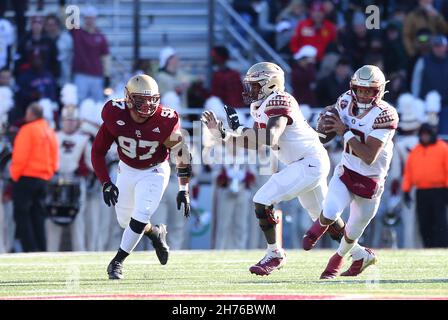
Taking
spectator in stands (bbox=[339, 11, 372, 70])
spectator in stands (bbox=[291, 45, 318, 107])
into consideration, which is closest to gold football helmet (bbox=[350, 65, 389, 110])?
spectator in stands (bbox=[291, 45, 318, 107])

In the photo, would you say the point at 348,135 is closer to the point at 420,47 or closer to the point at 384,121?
the point at 384,121

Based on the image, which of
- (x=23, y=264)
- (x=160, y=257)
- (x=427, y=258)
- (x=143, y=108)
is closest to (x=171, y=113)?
(x=143, y=108)

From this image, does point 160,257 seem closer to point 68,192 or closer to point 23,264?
point 23,264

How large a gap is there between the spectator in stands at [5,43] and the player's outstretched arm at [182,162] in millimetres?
6619

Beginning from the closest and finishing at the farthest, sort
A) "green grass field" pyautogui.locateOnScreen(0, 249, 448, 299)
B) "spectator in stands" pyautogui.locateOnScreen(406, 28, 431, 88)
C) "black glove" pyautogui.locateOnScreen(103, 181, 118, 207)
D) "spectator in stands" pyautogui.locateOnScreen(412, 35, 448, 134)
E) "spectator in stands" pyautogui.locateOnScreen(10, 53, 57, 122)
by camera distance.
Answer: "green grass field" pyautogui.locateOnScreen(0, 249, 448, 299)
"black glove" pyautogui.locateOnScreen(103, 181, 118, 207)
"spectator in stands" pyautogui.locateOnScreen(10, 53, 57, 122)
"spectator in stands" pyautogui.locateOnScreen(412, 35, 448, 134)
"spectator in stands" pyautogui.locateOnScreen(406, 28, 431, 88)

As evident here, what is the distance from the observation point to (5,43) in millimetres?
16875

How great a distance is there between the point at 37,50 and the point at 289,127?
675 cm

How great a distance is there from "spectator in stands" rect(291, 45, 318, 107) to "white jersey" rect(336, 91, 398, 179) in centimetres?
641

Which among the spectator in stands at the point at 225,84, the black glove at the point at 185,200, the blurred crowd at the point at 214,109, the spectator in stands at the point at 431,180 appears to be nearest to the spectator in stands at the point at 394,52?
the blurred crowd at the point at 214,109

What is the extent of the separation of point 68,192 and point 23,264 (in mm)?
3620

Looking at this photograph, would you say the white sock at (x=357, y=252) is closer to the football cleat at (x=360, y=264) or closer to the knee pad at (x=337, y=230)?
the football cleat at (x=360, y=264)

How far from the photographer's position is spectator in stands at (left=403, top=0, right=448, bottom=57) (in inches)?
688

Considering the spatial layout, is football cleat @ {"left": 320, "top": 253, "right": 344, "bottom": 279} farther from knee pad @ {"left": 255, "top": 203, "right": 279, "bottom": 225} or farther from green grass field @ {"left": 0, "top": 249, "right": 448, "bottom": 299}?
knee pad @ {"left": 255, "top": 203, "right": 279, "bottom": 225}

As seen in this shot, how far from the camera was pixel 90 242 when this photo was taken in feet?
52.0
